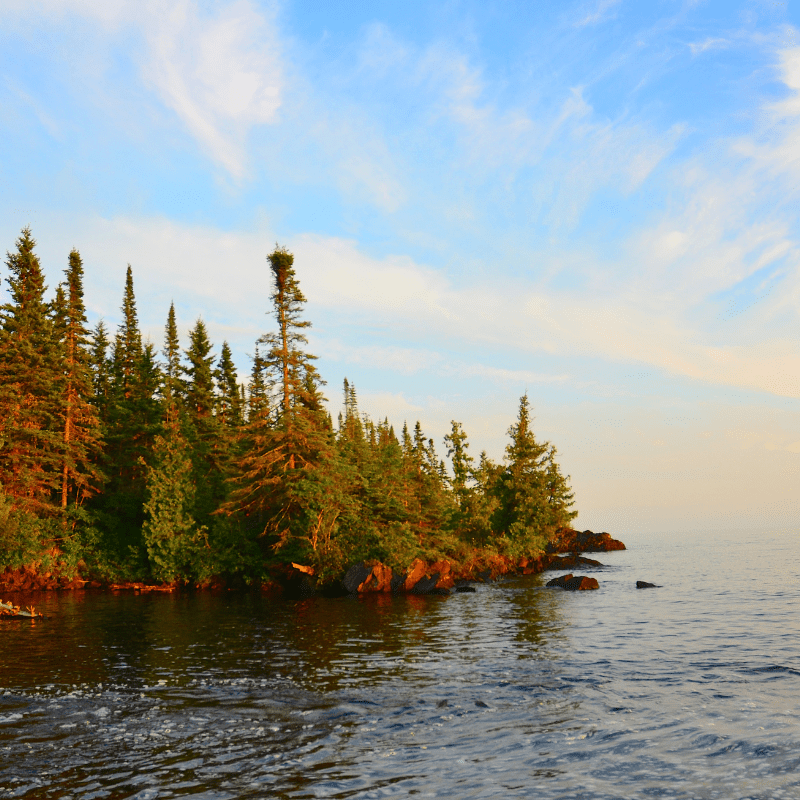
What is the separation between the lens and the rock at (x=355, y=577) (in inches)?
1753

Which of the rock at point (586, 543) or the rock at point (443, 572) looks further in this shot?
the rock at point (586, 543)

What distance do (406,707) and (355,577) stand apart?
29863 mm

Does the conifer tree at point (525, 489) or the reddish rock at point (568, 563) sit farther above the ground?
the conifer tree at point (525, 489)

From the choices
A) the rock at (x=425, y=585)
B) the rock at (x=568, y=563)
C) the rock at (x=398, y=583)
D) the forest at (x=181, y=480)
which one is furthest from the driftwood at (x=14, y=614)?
the rock at (x=568, y=563)

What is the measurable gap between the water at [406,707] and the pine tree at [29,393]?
65.2ft

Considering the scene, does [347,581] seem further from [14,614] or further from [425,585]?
[14,614]

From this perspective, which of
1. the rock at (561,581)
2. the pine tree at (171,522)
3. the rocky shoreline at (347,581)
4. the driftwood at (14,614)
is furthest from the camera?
the pine tree at (171,522)

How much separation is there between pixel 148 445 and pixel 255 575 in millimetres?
18054

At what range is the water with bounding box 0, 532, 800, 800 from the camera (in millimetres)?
10938

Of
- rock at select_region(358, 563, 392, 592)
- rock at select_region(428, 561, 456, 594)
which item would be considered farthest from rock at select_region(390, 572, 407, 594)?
rock at select_region(428, 561, 456, 594)

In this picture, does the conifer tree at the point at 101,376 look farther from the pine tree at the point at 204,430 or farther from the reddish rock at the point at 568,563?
the reddish rock at the point at 568,563

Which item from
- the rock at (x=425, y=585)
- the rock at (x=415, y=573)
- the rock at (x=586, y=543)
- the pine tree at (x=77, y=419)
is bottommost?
the rock at (x=586, y=543)

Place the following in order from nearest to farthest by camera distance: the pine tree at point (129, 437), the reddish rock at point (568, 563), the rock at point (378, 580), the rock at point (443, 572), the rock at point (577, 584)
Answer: the rock at point (378, 580) < the rock at point (577, 584) < the rock at point (443, 572) < the pine tree at point (129, 437) < the reddish rock at point (568, 563)

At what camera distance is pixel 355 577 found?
147 ft
